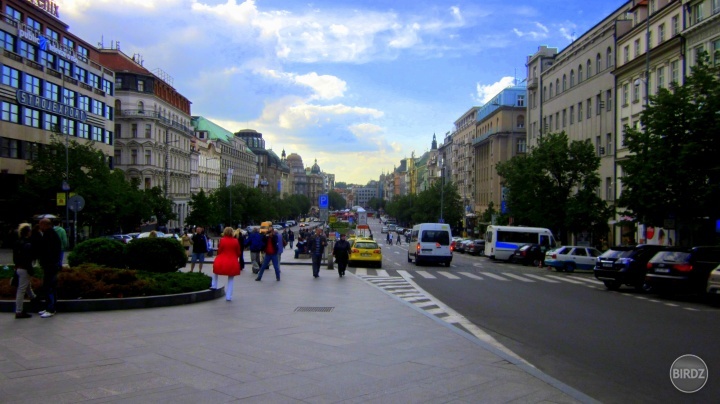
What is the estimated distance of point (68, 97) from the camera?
55.8 m

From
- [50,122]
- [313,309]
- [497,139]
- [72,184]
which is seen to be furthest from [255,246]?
[497,139]

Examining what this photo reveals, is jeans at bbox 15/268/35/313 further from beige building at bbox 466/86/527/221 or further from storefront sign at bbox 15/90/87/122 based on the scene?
beige building at bbox 466/86/527/221

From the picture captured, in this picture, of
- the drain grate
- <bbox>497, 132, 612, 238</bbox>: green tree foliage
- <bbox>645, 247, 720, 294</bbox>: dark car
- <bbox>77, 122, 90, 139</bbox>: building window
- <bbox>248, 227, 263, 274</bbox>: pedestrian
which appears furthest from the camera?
<bbox>77, 122, 90, 139</bbox>: building window

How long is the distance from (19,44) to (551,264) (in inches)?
1677

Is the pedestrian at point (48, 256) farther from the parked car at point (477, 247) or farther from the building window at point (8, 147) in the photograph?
the parked car at point (477, 247)

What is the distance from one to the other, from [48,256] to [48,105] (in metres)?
46.6

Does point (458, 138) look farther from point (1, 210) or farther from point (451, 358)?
point (451, 358)

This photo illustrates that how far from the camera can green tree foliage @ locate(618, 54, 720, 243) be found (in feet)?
82.4

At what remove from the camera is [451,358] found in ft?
28.0

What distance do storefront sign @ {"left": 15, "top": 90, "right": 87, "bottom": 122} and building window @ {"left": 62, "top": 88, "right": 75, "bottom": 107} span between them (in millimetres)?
590

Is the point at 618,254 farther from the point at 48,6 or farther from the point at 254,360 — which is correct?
the point at 48,6

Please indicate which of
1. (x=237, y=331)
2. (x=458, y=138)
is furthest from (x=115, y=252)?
(x=458, y=138)

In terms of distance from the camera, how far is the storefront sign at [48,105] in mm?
48188

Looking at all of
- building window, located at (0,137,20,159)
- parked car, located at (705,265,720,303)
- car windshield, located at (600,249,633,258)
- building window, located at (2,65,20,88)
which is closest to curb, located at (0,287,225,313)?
parked car, located at (705,265,720,303)
